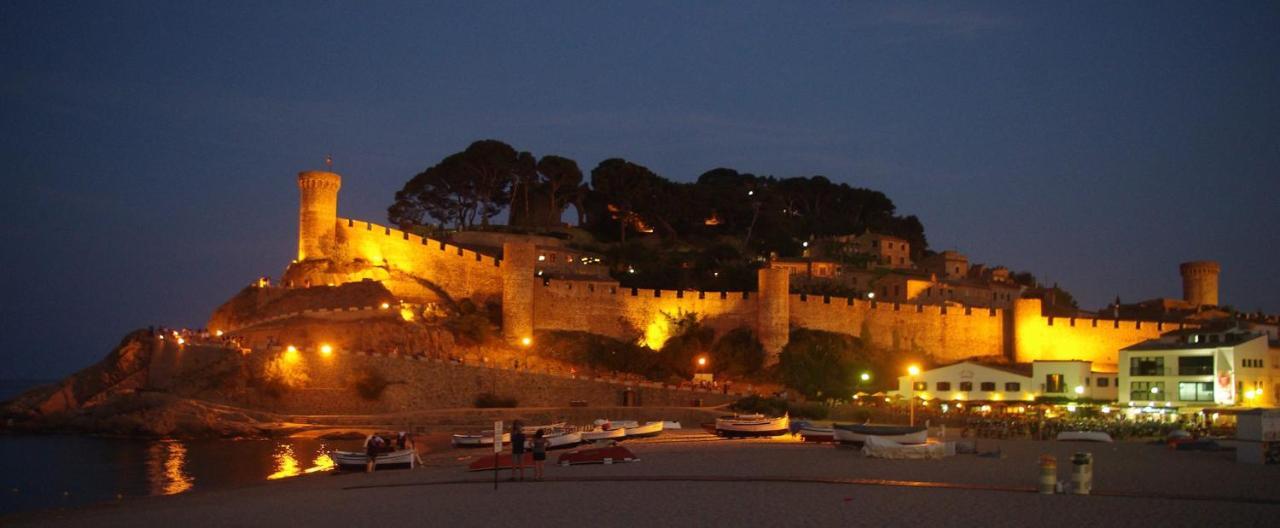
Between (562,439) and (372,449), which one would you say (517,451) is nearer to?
(372,449)

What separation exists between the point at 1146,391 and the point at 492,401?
20.7 metres

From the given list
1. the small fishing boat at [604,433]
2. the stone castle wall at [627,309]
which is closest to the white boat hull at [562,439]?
the small fishing boat at [604,433]

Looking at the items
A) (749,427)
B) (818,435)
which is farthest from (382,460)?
(818,435)

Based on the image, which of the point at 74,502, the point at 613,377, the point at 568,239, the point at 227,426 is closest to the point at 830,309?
the point at 613,377

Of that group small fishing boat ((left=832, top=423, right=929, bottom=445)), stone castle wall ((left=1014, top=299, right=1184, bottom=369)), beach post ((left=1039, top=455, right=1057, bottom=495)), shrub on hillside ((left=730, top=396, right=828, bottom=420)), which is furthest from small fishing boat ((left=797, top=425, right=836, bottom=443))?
stone castle wall ((left=1014, top=299, right=1184, bottom=369))

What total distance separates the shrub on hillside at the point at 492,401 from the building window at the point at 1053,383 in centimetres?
1763

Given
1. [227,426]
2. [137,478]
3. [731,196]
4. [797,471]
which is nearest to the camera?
[797,471]

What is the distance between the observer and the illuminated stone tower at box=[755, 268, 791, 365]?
1693 inches

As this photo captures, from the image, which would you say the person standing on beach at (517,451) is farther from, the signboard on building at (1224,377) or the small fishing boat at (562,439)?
the signboard on building at (1224,377)

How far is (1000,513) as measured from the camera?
12875mm

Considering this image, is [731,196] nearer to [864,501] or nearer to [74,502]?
[74,502]

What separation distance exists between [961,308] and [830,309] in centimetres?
644

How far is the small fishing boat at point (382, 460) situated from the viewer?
906 inches

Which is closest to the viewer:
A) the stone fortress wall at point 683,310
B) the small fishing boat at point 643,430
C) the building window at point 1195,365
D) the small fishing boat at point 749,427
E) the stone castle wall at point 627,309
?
the small fishing boat at point 749,427
